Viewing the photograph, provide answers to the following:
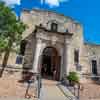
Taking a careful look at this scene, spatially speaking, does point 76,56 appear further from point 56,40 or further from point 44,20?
point 44,20

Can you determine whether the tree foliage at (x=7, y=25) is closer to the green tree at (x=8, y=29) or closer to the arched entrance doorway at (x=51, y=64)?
the green tree at (x=8, y=29)

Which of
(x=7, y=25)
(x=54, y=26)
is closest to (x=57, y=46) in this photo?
(x=54, y=26)

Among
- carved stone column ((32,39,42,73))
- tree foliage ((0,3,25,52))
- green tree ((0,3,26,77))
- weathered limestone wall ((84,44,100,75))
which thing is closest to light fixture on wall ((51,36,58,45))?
carved stone column ((32,39,42,73))

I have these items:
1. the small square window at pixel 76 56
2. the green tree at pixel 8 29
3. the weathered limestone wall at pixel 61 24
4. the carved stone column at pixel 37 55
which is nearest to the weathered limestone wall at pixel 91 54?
the weathered limestone wall at pixel 61 24

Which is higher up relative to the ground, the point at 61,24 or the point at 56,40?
the point at 61,24

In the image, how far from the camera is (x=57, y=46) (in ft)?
65.5

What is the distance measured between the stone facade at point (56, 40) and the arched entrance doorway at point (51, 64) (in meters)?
0.81

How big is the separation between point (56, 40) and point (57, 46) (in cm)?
77

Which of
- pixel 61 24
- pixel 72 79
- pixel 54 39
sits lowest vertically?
pixel 72 79

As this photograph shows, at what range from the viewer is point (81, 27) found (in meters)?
22.5

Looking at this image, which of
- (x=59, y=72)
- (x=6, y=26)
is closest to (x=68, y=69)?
(x=59, y=72)

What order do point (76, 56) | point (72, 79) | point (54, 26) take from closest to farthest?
point (72, 79) < point (54, 26) < point (76, 56)

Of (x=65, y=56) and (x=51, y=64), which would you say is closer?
(x=65, y=56)

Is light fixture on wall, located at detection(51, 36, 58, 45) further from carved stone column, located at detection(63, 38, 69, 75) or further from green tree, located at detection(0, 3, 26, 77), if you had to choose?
green tree, located at detection(0, 3, 26, 77)
